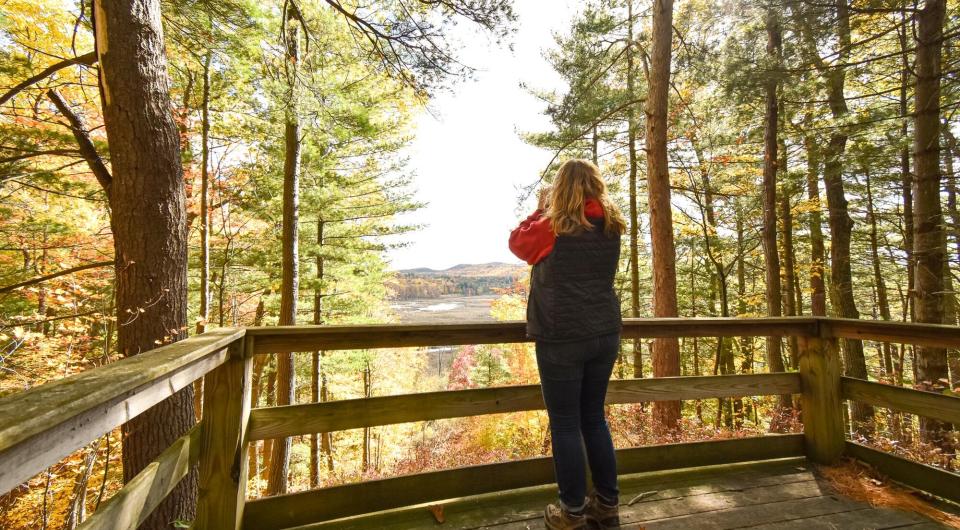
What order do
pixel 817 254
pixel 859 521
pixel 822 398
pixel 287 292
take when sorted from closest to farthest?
1. pixel 859 521
2. pixel 822 398
3. pixel 287 292
4. pixel 817 254

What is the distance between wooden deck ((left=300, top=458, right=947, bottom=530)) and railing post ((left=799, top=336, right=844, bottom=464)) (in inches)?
12.4

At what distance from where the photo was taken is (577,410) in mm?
2018

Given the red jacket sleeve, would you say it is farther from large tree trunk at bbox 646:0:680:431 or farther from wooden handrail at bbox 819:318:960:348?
large tree trunk at bbox 646:0:680:431

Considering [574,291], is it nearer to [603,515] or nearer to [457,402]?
[457,402]

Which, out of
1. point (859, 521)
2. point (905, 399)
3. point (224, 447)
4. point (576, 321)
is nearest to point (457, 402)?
point (576, 321)

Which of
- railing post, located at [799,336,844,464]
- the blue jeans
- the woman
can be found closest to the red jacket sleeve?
the woman

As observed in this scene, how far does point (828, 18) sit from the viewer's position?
5699mm

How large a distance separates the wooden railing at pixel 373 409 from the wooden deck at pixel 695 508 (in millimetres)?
80

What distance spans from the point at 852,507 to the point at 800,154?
9.97m

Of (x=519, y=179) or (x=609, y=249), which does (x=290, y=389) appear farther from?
(x=609, y=249)

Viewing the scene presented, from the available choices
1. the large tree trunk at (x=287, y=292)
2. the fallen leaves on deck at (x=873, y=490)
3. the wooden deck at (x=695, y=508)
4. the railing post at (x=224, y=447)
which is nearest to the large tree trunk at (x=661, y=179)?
the fallen leaves on deck at (x=873, y=490)

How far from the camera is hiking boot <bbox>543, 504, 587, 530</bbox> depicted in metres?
2.00

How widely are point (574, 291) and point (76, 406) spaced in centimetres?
173

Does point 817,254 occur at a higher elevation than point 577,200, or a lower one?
higher
